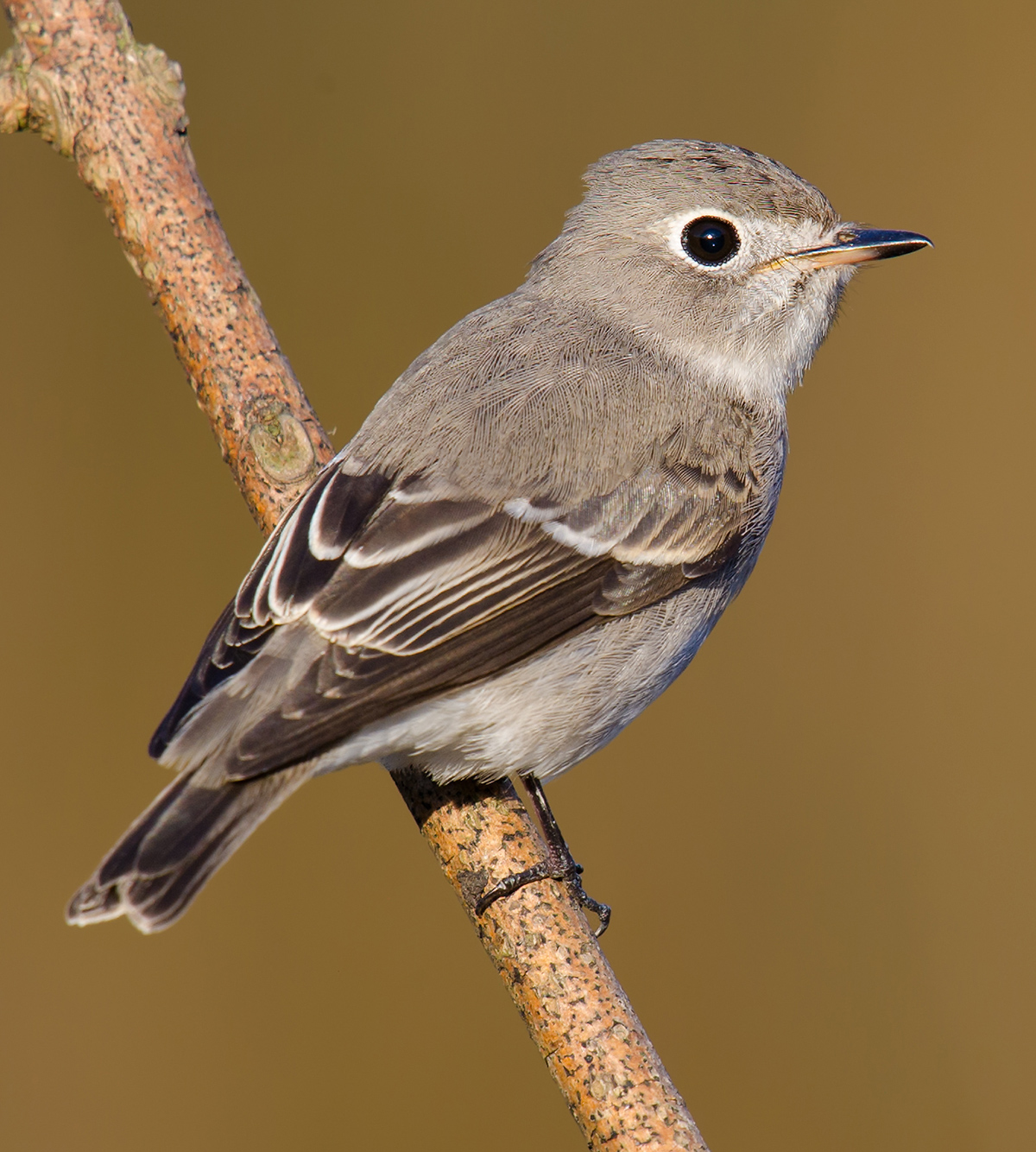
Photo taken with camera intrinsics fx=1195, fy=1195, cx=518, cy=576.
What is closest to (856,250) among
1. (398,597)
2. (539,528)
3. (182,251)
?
(539,528)

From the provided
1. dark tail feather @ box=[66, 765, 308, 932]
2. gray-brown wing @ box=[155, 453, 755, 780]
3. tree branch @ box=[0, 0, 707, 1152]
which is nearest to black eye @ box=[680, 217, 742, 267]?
gray-brown wing @ box=[155, 453, 755, 780]

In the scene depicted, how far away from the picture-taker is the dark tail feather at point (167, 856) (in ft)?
7.04

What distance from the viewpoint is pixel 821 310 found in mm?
3119

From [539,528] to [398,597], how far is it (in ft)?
1.12

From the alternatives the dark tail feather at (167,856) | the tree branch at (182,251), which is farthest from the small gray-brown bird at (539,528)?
the tree branch at (182,251)

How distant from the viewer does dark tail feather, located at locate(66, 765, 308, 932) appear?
214cm

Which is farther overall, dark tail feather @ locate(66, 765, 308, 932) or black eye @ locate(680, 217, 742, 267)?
black eye @ locate(680, 217, 742, 267)

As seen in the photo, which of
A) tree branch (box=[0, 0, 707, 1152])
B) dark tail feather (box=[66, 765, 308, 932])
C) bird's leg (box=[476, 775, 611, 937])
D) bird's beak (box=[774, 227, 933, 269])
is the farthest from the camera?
bird's beak (box=[774, 227, 933, 269])

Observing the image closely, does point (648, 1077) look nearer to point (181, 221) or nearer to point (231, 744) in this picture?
point (231, 744)

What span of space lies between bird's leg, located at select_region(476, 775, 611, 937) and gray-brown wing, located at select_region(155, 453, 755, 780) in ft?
1.40

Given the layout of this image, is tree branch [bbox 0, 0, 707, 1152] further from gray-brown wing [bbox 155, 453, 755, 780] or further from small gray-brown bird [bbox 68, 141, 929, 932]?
gray-brown wing [bbox 155, 453, 755, 780]

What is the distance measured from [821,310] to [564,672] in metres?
1.24

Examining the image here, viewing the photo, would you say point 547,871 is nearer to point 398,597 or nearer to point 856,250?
point 398,597

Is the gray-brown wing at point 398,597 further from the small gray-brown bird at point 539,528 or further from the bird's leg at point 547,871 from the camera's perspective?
the bird's leg at point 547,871
